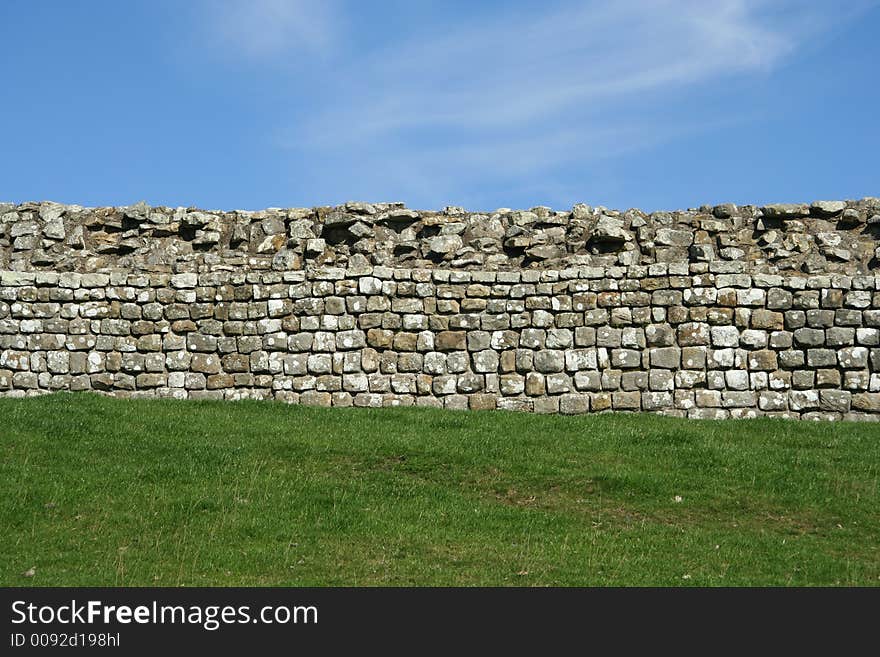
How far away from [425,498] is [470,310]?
6.12m

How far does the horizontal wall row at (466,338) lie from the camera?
18203mm

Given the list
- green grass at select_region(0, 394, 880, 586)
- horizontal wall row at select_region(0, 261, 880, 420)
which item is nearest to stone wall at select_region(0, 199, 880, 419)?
horizontal wall row at select_region(0, 261, 880, 420)

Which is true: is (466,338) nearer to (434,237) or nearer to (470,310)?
(470,310)

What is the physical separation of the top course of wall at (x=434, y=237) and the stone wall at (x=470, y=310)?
35mm

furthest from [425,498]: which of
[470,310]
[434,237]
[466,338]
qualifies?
[434,237]

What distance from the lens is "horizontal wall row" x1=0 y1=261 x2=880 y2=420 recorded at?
1820 cm

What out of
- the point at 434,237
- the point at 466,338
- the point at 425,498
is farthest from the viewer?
the point at 434,237

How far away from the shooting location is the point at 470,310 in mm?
18703

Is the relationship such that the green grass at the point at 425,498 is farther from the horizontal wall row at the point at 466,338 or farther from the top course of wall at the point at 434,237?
the top course of wall at the point at 434,237

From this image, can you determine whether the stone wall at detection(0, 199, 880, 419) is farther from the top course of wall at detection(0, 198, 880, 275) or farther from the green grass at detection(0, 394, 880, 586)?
the green grass at detection(0, 394, 880, 586)

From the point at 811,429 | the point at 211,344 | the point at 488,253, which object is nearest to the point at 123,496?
the point at 211,344

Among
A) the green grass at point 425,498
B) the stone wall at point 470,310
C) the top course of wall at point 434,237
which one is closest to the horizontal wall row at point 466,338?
the stone wall at point 470,310

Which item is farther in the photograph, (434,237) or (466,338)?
(434,237)

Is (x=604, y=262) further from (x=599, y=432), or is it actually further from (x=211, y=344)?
(x=211, y=344)
